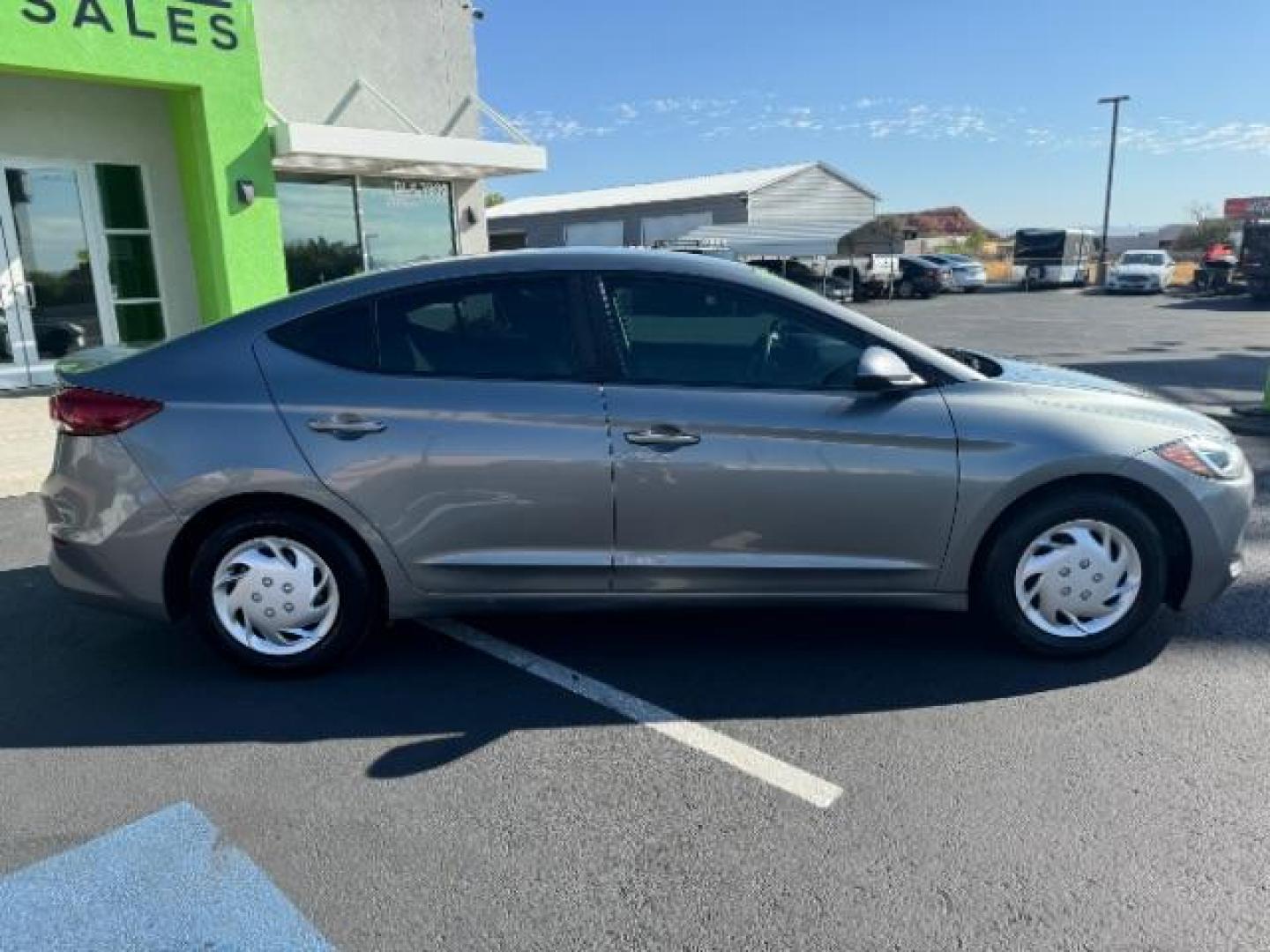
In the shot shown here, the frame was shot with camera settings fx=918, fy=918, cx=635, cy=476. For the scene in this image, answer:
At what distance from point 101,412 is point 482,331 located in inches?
56.0

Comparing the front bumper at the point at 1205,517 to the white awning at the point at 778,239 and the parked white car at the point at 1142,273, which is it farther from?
the parked white car at the point at 1142,273

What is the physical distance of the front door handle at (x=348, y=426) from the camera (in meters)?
3.32

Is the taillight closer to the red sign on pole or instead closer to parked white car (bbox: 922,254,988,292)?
parked white car (bbox: 922,254,988,292)

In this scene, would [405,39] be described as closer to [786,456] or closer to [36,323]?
[36,323]

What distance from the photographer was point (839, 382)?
340 cm

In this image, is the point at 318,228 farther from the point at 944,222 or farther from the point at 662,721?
the point at 944,222

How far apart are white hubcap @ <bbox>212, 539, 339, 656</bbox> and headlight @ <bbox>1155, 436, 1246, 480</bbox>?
3193 millimetres

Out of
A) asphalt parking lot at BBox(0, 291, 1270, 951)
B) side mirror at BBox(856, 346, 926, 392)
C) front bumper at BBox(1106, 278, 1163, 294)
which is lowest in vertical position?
asphalt parking lot at BBox(0, 291, 1270, 951)

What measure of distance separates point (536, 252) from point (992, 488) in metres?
1.95

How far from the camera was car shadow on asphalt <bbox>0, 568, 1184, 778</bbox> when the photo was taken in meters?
3.21

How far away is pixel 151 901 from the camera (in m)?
2.34

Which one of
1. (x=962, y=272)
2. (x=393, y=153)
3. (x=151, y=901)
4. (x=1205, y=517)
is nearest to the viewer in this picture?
(x=151, y=901)

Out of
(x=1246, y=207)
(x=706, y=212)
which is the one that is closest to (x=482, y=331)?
(x=706, y=212)

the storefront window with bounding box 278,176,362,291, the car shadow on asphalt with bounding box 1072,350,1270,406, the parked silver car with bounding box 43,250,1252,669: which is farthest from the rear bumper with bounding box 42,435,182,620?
the car shadow on asphalt with bounding box 1072,350,1270,406
